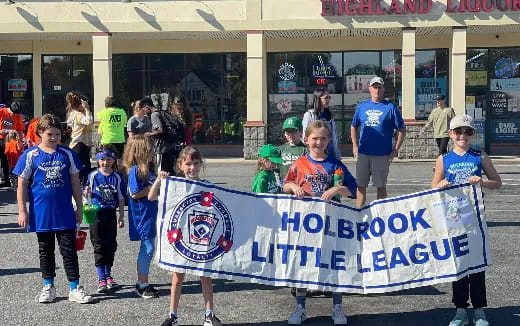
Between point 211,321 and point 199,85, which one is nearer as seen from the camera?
point 211,321

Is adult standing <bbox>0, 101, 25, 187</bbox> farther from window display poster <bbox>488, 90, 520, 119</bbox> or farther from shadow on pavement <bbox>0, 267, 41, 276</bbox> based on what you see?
window display poster <bbox>488, 90, 520, 119</bbox>

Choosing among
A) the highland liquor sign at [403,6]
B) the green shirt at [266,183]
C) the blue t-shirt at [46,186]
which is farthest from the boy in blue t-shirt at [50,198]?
the highland liquor sign at [403,6]

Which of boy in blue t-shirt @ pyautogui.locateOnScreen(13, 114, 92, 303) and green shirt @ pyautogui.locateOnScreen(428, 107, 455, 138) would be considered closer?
boy in blue t-shirt @ pyautogui.locateOnScreen(13, 114, 92, 303)

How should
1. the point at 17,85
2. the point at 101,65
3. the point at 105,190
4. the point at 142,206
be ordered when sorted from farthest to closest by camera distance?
the point at 17,85 → the point at 101,65 → the point at 105,190 → the point at 142,206

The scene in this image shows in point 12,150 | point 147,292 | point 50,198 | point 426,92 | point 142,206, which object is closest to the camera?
point 50,198

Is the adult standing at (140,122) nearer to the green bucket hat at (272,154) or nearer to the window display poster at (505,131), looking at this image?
the green bucket hat at (272,154)

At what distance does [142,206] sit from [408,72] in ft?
57.0

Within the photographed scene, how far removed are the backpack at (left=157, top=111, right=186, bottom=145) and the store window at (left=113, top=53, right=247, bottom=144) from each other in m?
15.6

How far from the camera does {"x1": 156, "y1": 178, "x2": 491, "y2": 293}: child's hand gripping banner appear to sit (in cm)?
659

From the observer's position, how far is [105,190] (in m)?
8.01

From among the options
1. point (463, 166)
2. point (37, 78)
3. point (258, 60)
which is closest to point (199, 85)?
point (258, 60)

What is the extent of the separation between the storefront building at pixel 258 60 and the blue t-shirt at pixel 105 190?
1639 centimetres

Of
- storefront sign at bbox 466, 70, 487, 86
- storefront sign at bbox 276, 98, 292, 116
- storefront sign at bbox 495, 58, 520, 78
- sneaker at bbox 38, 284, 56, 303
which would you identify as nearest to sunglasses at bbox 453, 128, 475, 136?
sneaker at bbox 38, 284, 56, 303

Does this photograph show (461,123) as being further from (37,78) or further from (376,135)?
(37,78)
